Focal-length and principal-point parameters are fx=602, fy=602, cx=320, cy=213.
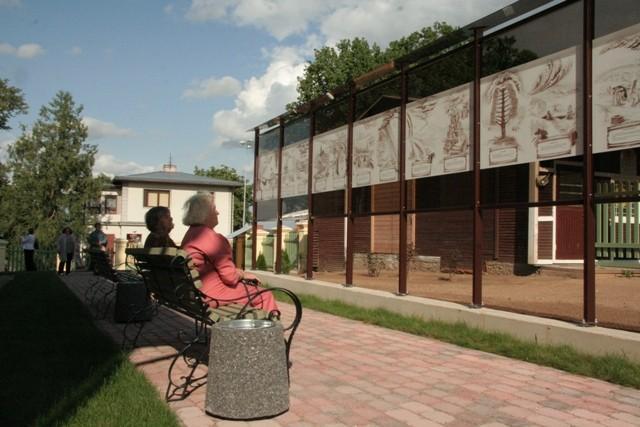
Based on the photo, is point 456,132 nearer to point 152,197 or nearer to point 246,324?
point 246,324

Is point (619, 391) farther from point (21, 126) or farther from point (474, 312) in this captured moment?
point (21, 126)

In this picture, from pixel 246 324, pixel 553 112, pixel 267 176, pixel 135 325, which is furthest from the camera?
pixel 267 176

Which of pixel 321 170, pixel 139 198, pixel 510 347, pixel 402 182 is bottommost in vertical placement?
pixel 510 347

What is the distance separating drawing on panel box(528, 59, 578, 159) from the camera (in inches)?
239

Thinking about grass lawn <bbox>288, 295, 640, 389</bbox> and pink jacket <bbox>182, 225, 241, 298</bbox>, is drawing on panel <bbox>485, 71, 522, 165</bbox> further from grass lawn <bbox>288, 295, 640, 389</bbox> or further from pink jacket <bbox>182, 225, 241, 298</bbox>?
pink jacket <bbox>182, 225, 241, 298</bbox>

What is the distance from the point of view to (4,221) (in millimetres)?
41031

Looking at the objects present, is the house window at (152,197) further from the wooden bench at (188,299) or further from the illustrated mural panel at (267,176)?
the wooden bench at (188,299)

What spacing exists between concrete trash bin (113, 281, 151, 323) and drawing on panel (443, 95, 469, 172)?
422 centimetres

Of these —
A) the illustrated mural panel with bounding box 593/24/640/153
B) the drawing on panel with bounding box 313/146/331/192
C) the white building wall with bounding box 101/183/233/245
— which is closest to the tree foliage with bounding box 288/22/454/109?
the white building wall with bounding box 101/183/233/245

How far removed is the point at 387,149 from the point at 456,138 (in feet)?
5.55

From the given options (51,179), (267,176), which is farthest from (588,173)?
(51,179)

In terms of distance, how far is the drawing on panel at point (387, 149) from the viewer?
9.02 meters

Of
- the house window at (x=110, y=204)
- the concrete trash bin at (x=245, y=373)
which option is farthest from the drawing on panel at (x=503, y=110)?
the house window at (x=110, y=204)

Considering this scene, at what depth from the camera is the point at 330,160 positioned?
36.2ft
